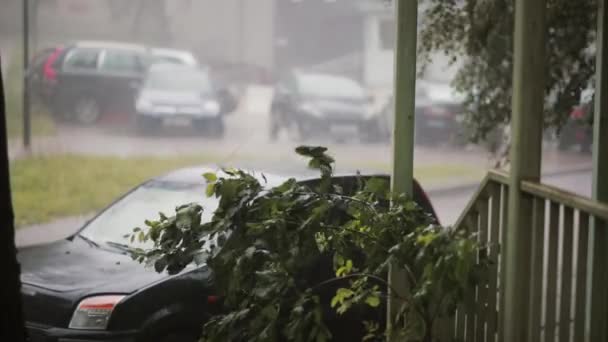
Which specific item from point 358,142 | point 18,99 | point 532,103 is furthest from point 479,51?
point 18,99

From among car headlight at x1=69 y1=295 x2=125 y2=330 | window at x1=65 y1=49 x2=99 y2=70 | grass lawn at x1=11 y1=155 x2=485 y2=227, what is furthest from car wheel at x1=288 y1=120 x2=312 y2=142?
car headlight at x1=69 y1=295 x2=125 y2=330

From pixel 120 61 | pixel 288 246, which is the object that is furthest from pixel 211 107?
pixel 288 246

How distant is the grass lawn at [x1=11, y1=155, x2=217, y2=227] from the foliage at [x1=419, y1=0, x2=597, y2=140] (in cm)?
782

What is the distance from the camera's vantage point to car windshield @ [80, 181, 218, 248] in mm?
6789

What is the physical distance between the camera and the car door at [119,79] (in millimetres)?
20234

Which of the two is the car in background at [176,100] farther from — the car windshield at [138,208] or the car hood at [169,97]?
the car windshield at [138,208]

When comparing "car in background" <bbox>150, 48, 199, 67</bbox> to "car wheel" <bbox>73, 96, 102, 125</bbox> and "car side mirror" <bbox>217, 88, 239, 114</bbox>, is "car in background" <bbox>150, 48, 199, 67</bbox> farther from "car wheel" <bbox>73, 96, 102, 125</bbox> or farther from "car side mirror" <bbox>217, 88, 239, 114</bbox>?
"car wheel" <bbox>73, 96, 102, 125</bbox>

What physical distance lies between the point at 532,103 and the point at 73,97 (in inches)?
662

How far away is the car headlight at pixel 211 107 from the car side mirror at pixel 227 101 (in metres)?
0.31

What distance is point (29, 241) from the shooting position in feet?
40.6

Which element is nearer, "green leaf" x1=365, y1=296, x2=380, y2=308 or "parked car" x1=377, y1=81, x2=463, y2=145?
"green leaf" x1=365, y1=296, x2=380, y2=308

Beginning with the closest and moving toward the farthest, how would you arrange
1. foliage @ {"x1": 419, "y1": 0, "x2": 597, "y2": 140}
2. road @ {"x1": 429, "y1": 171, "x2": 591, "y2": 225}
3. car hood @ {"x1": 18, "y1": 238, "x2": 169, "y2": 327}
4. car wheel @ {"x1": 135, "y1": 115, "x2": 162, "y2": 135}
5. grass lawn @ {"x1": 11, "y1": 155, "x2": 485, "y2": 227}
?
car hood @ {"x1": 18, "y1": 238, "x2": 169, "y2": 327} → foliage @ {"x1": 419, "y1": 0, "x2": 597, "y2": 140} → grass lawn @ {"x1": 11, "y1": 155, "x2": 485, "y2": 227} → road @ {"x1": 429, "y1": 171, "x2": 591, "y2": 225} → car wheel @ {"x1": 135, "y1": 115, "x2": 162, "y2": 135}

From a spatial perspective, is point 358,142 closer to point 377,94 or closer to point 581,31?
point 377,94

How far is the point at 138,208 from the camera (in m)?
7.07
